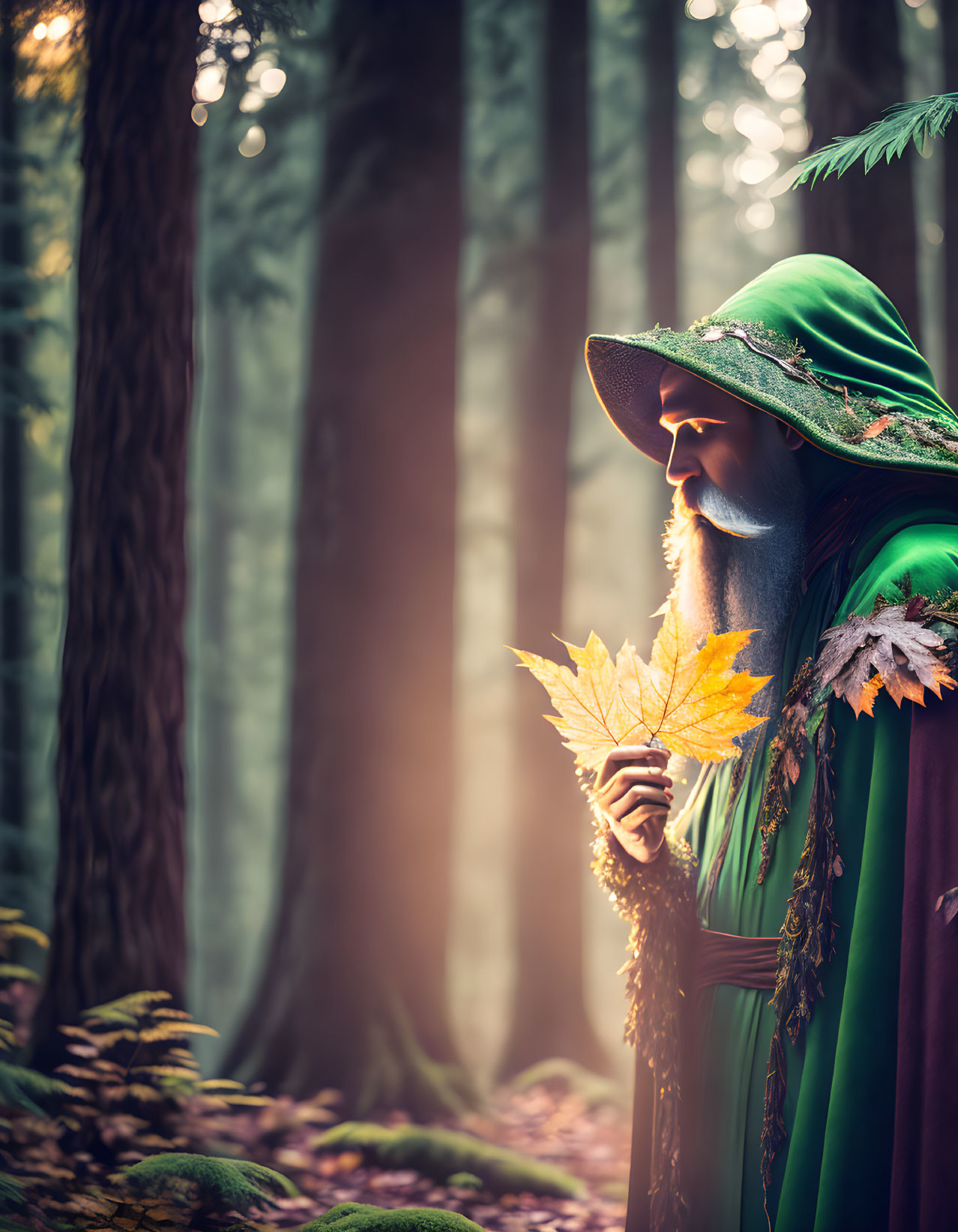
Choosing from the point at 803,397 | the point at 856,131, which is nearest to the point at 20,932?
the point at 803,397

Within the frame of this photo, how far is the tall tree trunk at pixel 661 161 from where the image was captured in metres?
6.34

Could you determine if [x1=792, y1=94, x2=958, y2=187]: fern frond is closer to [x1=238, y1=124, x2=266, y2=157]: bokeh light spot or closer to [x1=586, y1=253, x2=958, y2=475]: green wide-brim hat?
[x1=586, y1=253, x2=958, y2=475]: green wide-brim hat

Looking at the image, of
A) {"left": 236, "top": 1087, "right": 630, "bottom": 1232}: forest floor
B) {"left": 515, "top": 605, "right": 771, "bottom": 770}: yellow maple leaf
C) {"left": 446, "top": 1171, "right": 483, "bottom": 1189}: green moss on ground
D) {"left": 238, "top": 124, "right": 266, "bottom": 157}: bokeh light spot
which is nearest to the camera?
{"left": 515, "top": 605, "right": 771, "bottom": 770}: yellow maple leaf

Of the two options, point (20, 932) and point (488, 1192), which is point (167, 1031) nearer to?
point (20, 932)

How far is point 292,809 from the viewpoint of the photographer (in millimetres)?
5156

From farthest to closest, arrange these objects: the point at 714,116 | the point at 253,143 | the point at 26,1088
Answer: the point at 714,116 < the point at 253,143 < the point at 26,1088

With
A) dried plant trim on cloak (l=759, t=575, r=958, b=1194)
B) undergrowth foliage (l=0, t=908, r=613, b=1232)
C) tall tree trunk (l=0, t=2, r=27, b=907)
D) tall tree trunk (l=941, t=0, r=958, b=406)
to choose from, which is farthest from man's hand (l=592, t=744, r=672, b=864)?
tall tree trunk (l=0, t=2, r=27, b=907)

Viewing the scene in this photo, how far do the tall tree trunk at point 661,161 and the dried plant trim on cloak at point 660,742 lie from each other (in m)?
4.63

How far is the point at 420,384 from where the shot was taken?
533 centimetres

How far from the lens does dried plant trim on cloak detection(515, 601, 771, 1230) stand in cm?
194

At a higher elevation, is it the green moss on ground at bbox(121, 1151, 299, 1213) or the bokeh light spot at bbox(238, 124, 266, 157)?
the bokeh light spot at bbox(238, 124, 266, 157)

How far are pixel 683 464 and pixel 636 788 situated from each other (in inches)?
31.9

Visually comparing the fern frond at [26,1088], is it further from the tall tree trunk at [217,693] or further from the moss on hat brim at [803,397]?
the moss on hat brim at [803,397]

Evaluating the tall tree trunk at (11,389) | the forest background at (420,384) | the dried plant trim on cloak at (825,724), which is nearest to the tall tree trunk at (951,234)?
the forest background at (420,384)
